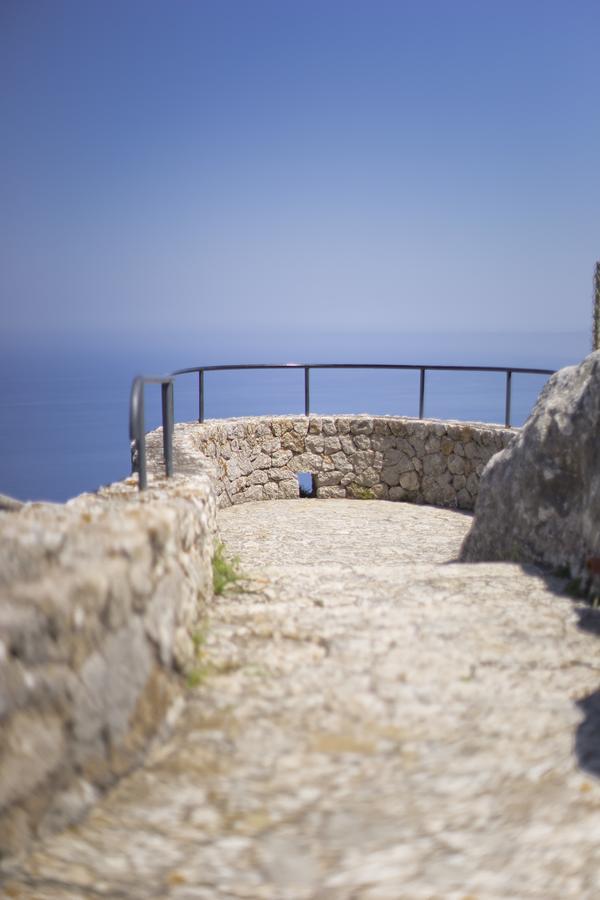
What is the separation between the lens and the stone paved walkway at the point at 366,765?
1958mm

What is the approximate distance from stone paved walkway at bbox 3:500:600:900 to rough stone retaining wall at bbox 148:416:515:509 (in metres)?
5.95

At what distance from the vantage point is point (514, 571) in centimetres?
433

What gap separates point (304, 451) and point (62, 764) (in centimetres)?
828

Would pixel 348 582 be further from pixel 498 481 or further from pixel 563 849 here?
pixel 563 849

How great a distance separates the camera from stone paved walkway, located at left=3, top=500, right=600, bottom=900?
196cm

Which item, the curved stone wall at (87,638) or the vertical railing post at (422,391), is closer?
the curved stone wall at (87,638)

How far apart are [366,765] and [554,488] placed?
2791 millimetres

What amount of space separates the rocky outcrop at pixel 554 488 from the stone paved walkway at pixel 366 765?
61 centimetres

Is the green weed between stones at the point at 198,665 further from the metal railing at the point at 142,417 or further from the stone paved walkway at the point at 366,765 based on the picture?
the metal railing at the point at 142,417

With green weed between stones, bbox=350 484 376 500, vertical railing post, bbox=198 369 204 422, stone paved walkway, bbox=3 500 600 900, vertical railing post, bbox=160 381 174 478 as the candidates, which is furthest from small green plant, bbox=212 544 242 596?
green weed between stones, bbox=350 484 376 500

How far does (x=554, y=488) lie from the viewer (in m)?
4.73

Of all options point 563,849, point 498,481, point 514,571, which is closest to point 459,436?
point 498,481

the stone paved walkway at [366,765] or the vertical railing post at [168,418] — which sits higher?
the vertical railing post at [168,418]

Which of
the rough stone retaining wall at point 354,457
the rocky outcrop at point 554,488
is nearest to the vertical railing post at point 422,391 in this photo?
the rough stone retaining wall at point 354,457
